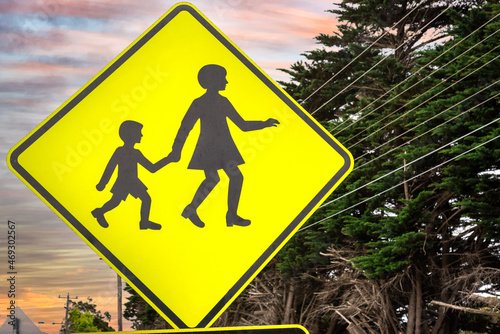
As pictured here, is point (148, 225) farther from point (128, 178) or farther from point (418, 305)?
point (418, 305)

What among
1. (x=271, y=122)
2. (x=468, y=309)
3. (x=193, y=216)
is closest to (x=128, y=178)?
(x=193, y=216)

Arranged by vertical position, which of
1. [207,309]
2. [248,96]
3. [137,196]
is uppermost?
[248,96]

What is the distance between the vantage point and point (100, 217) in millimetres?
2436

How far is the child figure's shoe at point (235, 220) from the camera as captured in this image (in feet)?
8.11

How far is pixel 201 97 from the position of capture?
102 inches

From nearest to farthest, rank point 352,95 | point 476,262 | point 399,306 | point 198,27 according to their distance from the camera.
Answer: point 198,27 → point 476,262 → point 399,306 → point 352,95

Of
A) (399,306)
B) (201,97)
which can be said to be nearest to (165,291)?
(201,97)

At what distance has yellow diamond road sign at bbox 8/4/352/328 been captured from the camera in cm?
241

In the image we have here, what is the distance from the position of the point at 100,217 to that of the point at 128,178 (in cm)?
21

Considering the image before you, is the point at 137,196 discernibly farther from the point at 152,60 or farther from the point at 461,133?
the point at 461,133

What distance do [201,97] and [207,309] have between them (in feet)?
3.13

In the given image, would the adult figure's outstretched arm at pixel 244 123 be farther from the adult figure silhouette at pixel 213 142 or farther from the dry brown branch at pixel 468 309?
the dry brown branch at pixel 468 309

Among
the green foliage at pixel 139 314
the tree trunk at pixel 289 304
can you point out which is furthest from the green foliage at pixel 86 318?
the tree trunk at pixel 289 304

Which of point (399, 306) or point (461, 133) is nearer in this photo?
point (461, 133)
